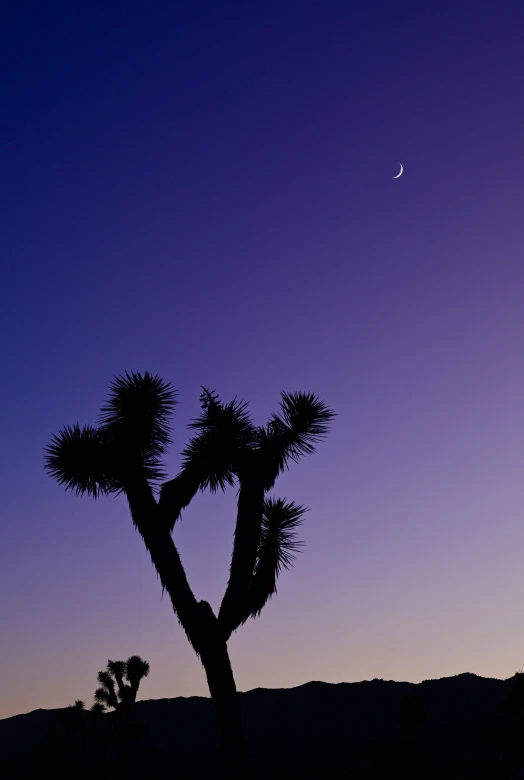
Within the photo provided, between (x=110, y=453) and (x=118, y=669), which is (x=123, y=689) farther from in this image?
(x=110, y=453)

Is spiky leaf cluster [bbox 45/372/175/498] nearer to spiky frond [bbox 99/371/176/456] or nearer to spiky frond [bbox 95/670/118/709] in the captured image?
spiky frond [bbox 99/371/176/456]

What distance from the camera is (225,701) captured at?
1139cm

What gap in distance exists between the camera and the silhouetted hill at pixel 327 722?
110 ft

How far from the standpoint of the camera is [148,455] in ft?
45.2

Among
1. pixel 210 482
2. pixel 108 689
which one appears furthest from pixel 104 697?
pixel 210 482

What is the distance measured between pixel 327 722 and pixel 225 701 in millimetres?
32894

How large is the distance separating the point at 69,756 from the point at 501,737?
17.4 meters

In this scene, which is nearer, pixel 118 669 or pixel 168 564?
pixel 168 564

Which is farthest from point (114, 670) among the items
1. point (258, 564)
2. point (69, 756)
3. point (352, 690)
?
point (352, 690)

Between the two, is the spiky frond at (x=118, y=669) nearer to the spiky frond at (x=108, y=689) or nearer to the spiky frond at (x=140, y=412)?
the spiky frond at (x=108, y=689)

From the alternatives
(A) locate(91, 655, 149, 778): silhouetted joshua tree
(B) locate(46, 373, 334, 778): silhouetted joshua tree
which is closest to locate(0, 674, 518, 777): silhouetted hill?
(A) locate(91, 655, 149, 778): silhouetted joshua tree

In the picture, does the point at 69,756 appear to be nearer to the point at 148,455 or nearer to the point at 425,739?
the point at 425,739

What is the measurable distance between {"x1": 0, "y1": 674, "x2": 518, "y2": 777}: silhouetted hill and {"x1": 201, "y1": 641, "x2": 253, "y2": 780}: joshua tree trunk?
20.4 metres

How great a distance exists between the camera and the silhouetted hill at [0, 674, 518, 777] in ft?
110
